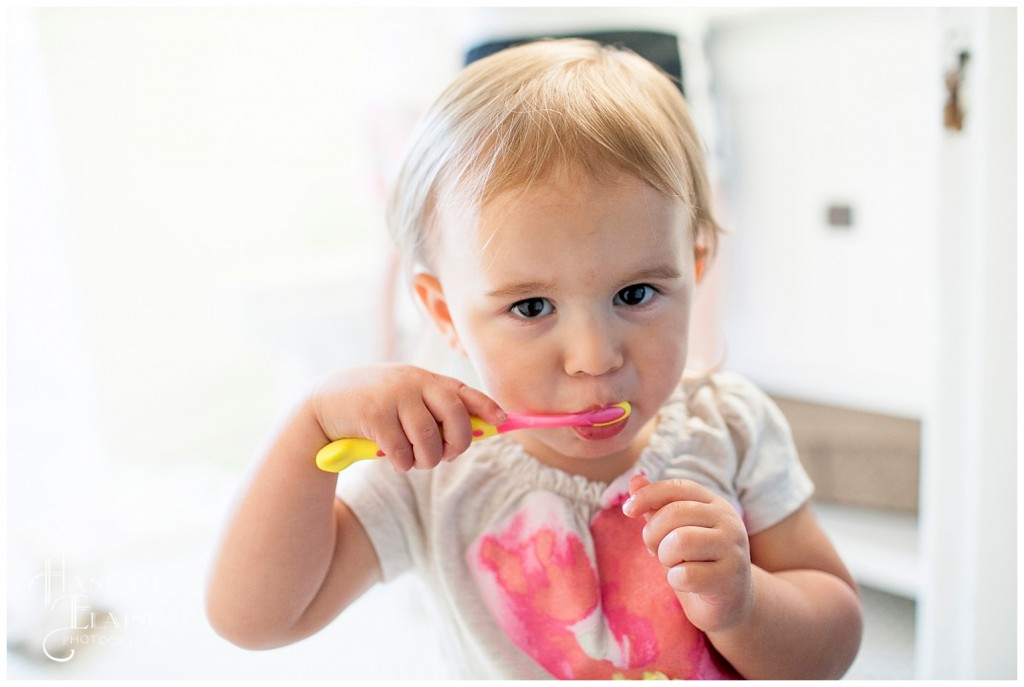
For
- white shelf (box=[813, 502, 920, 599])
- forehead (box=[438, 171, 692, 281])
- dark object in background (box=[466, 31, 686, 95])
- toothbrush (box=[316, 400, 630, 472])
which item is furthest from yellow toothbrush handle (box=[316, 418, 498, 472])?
white shelf (box=[813, 502, 920, 599])

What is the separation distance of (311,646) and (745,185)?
0.99 metres

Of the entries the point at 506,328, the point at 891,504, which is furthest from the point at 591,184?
the point at 891,504

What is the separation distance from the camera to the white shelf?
4.51 ft

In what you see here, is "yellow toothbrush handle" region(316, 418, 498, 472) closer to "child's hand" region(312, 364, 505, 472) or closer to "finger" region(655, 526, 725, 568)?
"child's hand" region(312, 364, 505, 472)

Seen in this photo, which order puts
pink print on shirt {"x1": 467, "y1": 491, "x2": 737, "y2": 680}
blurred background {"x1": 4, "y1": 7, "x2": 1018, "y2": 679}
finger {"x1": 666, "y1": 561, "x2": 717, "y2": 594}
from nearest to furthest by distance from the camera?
finger {"x1": 666, "y1": 561, "x2": 717, "y2": 594} → pink print on shirt {"x1": 467, "y1": 491, "x2": 737, "y2": 680} → blurred background {"x1": 4, "y1": 7, "x2": 1018, "y2": 679}

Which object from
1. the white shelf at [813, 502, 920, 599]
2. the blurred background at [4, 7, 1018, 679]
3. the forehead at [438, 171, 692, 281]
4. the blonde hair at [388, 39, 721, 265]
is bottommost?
the white shelf at [813, 502, 920, 599]

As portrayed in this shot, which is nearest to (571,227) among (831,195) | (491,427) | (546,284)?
(546,284)

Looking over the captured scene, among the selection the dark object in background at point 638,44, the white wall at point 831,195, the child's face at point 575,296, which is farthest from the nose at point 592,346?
the white wall at point 831,195

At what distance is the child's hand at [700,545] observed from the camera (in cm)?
59

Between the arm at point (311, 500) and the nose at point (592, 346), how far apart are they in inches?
2.6

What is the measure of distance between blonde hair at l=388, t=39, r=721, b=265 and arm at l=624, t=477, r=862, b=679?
220 mm

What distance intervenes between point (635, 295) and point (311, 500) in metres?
0.27

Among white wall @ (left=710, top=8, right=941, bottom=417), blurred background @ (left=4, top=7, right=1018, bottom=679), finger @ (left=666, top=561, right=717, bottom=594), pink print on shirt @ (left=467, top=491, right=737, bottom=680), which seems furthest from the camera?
white wall @ (left=710, top=8, right=941, bottom=417)

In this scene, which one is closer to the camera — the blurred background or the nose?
the nose
